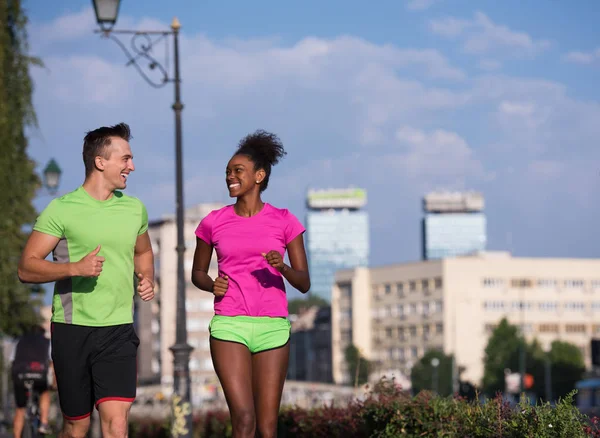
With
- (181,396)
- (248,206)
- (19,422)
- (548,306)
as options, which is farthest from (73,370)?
(548,306)

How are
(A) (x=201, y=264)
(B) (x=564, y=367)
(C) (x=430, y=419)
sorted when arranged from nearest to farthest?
(A) (x=201, y=264), (C) (x=430, y=419), (B) (x=564, y=367)

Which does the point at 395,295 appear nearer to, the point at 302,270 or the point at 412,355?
the point at 412,355

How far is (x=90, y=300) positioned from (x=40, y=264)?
347mm

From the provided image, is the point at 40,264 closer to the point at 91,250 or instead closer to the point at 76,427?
the point at 91,250

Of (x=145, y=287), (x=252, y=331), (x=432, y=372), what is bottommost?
(x=432, y=372)

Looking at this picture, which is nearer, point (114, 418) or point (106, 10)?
point (114, 418)

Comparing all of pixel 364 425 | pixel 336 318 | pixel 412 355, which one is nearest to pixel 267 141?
pixel 364 425

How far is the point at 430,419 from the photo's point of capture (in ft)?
32.6

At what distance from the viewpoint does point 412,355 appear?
16688 centimetres

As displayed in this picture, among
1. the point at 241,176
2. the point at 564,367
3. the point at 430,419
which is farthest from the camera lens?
the point at 564,367

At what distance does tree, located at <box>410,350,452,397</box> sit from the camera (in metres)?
139

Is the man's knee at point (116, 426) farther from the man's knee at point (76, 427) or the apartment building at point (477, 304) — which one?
the apartment building at point (477, 304)

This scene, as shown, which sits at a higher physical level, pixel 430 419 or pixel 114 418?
pixel 114 418

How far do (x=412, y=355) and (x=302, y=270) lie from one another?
160419mm
